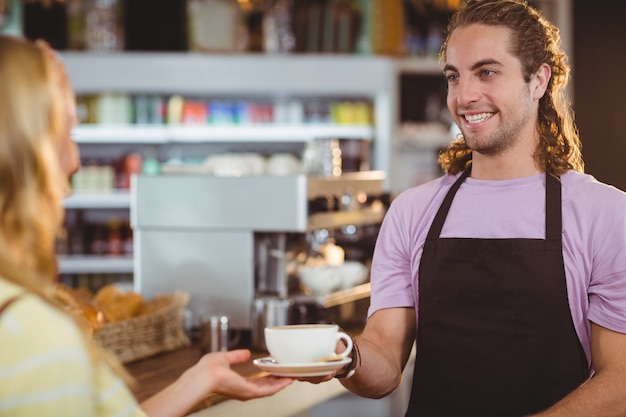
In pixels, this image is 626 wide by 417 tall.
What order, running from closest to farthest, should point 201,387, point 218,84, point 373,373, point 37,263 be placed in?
point 37,263 → point 201,387 → point 373,373 → point 218,84

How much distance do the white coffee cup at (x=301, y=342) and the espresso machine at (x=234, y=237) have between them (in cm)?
128

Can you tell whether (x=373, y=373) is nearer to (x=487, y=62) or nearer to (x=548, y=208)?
(x=548, y=208)

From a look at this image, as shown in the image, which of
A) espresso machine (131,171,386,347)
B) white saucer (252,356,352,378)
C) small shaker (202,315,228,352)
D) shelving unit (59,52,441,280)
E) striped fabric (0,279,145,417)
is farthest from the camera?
shelving unit (59,52,441,280)

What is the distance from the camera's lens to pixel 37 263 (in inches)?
49.8

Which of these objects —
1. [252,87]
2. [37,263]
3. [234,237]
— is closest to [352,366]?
[37,263]

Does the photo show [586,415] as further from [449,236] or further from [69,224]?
[69,224]

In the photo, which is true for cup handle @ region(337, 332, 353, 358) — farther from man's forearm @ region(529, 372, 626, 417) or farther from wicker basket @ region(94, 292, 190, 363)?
wicker basket @ region(94, 292, 190, 363)

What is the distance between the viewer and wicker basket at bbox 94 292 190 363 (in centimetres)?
294

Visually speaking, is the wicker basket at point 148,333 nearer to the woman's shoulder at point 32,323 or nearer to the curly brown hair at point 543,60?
the curly brown hair at point 543,60

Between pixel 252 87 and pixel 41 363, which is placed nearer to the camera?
pixel 41 363

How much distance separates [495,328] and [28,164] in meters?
1.31

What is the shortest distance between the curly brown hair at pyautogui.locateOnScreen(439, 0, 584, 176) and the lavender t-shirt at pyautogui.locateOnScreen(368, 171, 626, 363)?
57mm

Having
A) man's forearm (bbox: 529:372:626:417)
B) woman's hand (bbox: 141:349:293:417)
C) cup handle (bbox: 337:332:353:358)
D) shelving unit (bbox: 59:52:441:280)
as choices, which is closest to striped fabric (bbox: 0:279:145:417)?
woman's hand (bbox: 141:349:293:417)

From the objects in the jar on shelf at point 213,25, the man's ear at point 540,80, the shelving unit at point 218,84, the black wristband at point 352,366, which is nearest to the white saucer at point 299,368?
the black wristband at point 352,366
